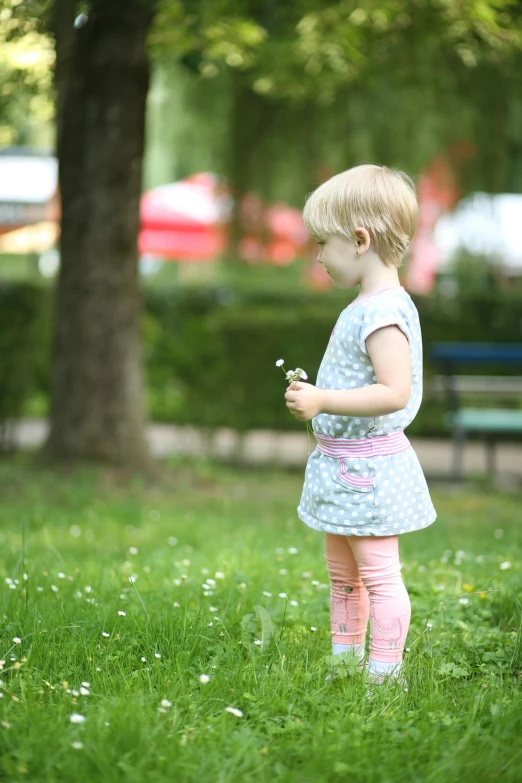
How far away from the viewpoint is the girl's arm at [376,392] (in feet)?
8.62

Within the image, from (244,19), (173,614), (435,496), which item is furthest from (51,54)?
(173,614)

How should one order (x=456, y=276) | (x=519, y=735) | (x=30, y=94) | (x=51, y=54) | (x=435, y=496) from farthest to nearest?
(x=456, y=276) < (x=30, y=94) < (x=51, y=54) < (x=435, y=496) < (x=519, y=735)

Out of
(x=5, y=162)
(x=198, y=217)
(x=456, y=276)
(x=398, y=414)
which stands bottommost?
(x=398, y=414)

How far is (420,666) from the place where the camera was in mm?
2846

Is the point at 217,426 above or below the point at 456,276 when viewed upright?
below

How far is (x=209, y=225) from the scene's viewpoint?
16781 millimetres

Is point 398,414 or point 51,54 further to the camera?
point 51,54

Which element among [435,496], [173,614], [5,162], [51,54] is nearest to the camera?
[173,614]

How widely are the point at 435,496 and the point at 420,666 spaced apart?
474 cm

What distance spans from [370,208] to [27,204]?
618 inches

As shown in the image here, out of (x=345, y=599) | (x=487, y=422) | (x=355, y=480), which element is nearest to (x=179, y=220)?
(x=487, y=422)

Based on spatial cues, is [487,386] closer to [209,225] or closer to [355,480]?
[355,480]

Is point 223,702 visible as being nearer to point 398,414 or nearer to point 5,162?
point 398,414

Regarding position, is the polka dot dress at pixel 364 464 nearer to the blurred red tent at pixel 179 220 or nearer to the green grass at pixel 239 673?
the green grass at pixel 239 673
